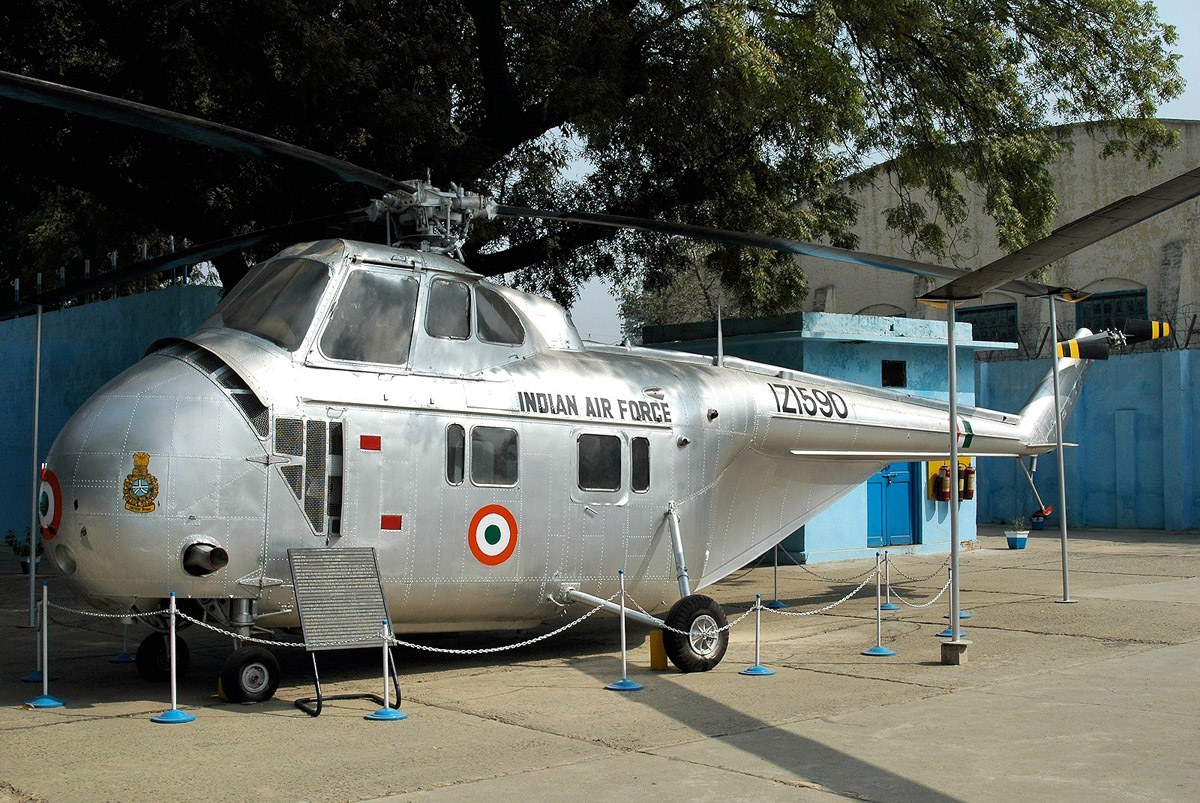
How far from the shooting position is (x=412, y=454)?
31.3 feet

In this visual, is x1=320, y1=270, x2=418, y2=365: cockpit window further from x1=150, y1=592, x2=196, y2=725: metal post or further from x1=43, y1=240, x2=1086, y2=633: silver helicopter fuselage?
x1=150, y1=592, x2=196, y2=725: metal post

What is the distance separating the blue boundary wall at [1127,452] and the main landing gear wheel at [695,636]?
20.1 metres

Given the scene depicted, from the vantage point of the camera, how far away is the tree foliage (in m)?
15.1

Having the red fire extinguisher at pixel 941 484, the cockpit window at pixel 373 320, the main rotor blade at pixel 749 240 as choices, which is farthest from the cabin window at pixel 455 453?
the red fire extinguisher at pixel 941 484

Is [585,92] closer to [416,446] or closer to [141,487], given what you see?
[416,446]

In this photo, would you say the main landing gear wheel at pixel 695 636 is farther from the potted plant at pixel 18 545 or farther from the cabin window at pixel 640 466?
the potted plant at pixel 18 545

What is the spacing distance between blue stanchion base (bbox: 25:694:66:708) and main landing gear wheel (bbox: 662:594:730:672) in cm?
500

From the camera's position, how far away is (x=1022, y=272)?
33.6 ft

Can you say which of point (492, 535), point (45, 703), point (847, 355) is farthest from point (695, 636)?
point (847, 355)

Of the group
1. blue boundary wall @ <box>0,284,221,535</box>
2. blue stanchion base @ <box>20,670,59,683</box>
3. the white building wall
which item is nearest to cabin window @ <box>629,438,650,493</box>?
blue stanchion base @ <box>20,670,59,683</box>

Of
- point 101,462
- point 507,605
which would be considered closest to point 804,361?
point 507,605

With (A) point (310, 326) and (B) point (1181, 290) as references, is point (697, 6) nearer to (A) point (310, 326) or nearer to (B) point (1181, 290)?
(A) point (310, 326)

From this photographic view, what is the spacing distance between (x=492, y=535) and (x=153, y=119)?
4260mm

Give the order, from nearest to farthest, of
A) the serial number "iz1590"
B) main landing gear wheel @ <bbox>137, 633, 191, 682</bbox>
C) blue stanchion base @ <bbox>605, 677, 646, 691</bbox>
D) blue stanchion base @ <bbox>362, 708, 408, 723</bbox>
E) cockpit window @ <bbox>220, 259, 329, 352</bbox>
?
1. blue stanchion base @ <bbox>362, 708, 408, 723</bbox>
2. cockpit window @ <bbox>220, 259, 329, 352</bbox>
3. blue stanchion base @ <bbox>605, 677, 646, 691</bbox>
4. main landing gear wheel @ <bbox>137, 633, 191, 682</bbox>
5. the serial number "iz1590"
